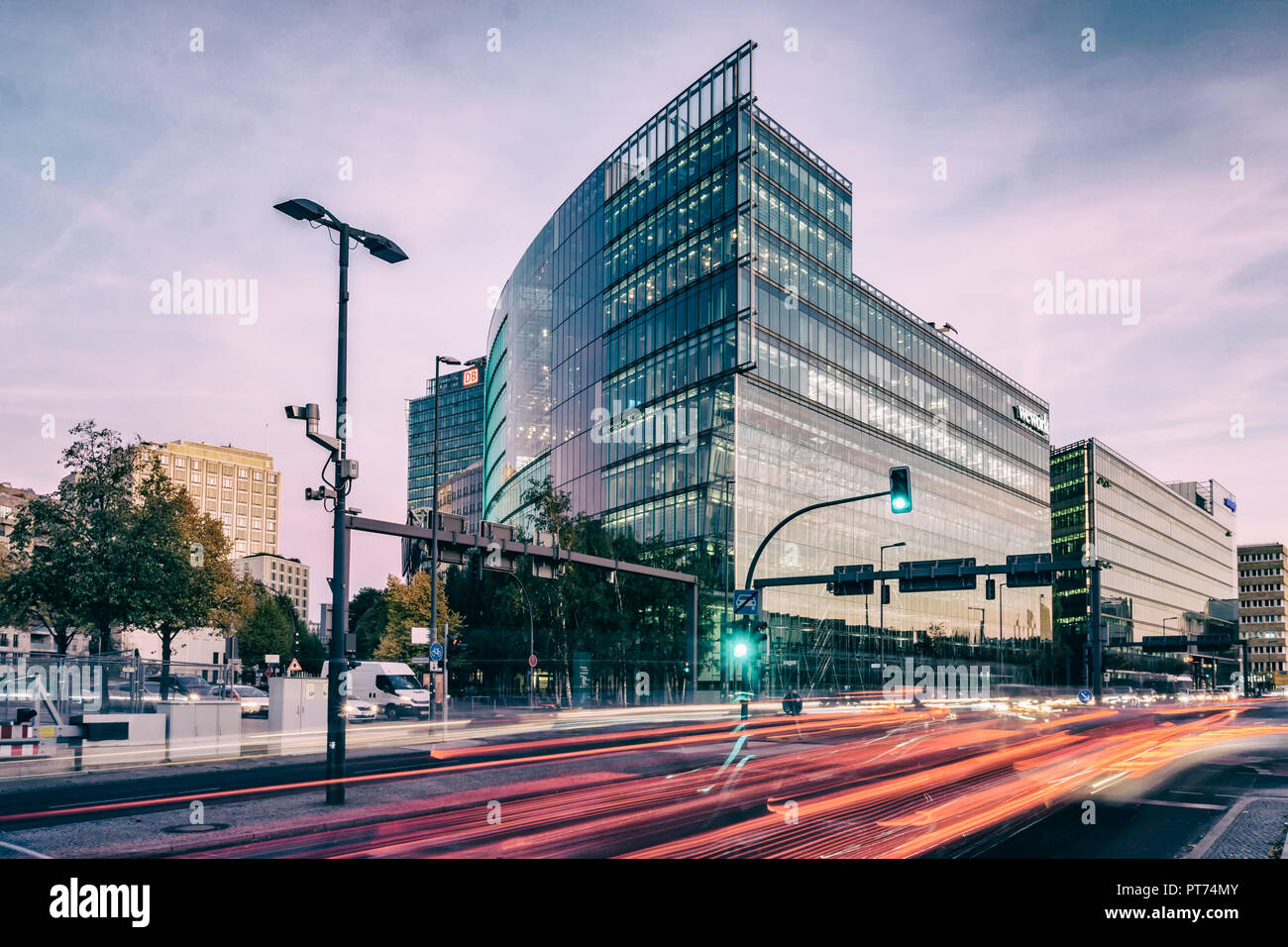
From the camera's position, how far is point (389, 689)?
4069 cm

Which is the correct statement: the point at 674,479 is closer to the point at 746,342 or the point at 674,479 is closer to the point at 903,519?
the point at 746,342

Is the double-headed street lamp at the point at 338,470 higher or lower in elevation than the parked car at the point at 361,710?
higher

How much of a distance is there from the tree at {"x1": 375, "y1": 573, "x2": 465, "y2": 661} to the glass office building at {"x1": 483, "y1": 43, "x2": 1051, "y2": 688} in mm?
14178

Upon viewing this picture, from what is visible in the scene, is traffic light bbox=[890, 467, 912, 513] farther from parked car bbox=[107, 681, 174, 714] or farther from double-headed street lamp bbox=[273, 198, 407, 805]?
parked car bbox=[107, 681, 174, 714]

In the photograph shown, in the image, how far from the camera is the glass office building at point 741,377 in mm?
60000

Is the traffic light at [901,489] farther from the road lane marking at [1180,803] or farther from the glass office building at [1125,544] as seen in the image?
the glass office building at [1125,544]

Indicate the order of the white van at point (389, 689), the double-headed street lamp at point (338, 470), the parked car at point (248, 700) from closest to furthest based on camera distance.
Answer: the double-headed street lamp at point (338, 470), the white van at point (389, 689), the parked car at point (248, 700)

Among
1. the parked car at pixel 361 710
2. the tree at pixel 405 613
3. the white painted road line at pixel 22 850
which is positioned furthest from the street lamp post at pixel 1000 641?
the white painted road line at pixel 22 850

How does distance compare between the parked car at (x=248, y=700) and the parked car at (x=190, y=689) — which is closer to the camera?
the parked car at (x=248, y=700)

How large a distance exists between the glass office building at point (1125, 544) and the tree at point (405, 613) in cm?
7914

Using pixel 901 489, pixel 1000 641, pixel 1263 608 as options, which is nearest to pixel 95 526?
pixel 901 489

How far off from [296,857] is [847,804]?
26.4 ft

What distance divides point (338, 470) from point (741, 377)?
152 ft
